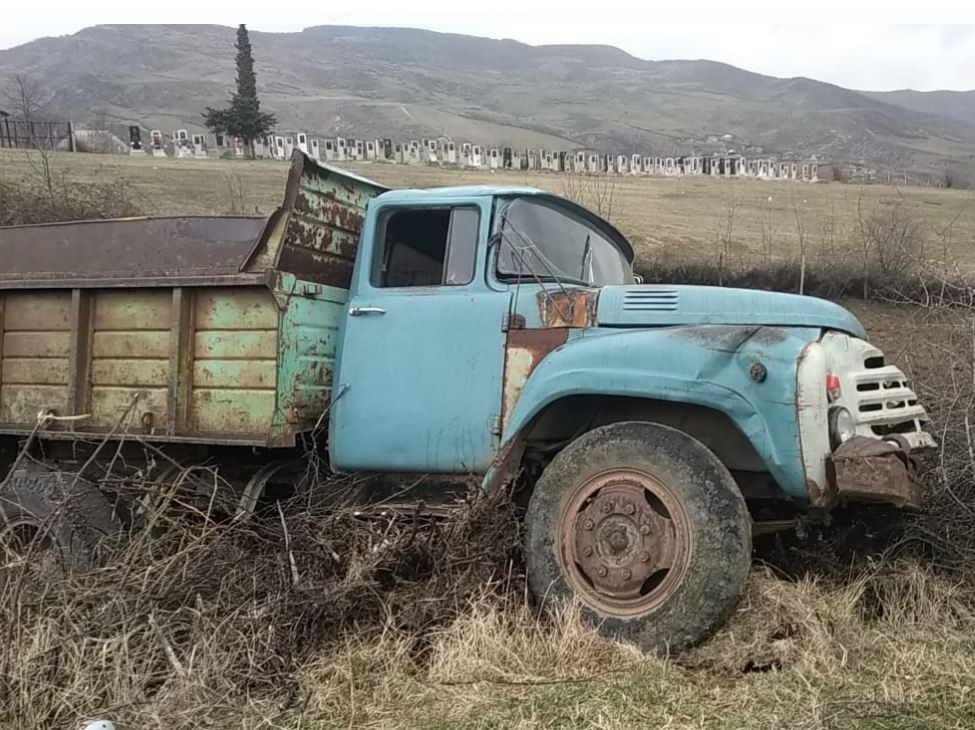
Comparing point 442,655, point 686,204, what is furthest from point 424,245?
point 686,204

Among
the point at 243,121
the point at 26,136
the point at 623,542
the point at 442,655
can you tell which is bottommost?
the point at 442,655

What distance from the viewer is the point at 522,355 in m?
4.41

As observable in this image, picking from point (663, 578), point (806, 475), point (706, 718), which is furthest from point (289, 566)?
point (806, 475)

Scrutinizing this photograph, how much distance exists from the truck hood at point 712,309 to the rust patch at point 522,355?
9.7 inches

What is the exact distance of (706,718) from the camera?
3.11 meters

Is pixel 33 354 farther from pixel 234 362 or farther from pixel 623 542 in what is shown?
pixel 623 542

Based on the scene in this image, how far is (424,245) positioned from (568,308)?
104 centimetres

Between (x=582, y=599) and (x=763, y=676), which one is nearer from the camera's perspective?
(x=763, y=676)

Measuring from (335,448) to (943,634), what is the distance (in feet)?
9.70

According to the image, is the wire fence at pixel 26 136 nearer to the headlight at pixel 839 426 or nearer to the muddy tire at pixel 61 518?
the muddy tire at pixel 61 518

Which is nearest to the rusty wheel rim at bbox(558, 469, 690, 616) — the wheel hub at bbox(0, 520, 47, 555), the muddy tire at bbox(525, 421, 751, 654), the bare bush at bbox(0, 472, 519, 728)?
the muddy tire at bbox(525, 421, 751, 654)

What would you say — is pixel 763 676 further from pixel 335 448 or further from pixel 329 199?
pixel 329 199

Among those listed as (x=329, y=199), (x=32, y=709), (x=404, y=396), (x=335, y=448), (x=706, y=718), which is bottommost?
(x=32, y=709)

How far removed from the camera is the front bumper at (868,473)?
3631 millimetres
